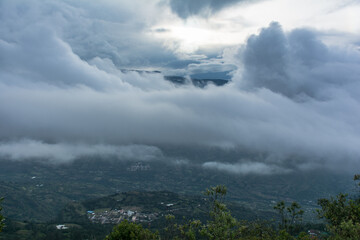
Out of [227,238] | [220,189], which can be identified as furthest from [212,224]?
[220,189]

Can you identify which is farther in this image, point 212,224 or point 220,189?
point 220,189

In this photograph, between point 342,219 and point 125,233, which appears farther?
point 342,219

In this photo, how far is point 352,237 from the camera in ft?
248

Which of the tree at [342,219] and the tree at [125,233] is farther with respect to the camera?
→ the tree at [125,233]

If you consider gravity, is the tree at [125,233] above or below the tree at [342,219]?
below

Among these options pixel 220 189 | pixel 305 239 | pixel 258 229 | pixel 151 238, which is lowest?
pixel 258 229

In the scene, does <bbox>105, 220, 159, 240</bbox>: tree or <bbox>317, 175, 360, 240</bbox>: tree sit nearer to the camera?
<bbox>317, 175, 360, 240</bbox>: tree

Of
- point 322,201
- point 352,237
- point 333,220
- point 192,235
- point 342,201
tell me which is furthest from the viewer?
point 322,201

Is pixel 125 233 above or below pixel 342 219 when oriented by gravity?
below

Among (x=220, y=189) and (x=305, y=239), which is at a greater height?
(x=220, y=189)

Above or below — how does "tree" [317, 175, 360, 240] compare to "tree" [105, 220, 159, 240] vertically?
above

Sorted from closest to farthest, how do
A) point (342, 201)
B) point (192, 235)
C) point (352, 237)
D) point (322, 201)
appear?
→ point (352, 237), point (192, 235), point (342, 201), point (322, 201)

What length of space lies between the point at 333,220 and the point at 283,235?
69.2 feet

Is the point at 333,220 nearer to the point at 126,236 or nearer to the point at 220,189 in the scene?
the point at 220,189
